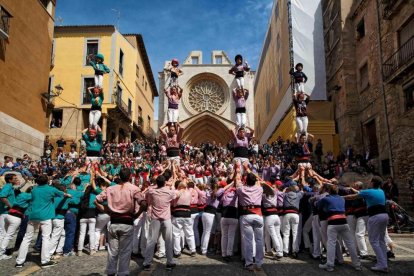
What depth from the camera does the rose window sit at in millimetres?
39312

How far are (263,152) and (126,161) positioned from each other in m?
7.76

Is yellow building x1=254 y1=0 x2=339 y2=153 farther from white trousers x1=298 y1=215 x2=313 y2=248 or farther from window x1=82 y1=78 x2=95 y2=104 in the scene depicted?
window x1=82 y1=78 x2=95 y2=104

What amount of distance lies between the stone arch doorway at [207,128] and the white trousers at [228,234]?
2774cm

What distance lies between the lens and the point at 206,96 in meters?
39.9

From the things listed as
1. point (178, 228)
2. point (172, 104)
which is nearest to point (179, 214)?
point (178, 228)

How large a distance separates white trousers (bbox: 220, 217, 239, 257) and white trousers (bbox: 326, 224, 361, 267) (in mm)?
2020

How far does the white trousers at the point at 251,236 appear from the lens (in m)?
6.67

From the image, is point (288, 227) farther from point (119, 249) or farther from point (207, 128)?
point (207, 128)

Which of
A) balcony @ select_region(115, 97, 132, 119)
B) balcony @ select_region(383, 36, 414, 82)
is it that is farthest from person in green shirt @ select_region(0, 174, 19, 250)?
balcony @ select_region(115, 97, 132, 119)

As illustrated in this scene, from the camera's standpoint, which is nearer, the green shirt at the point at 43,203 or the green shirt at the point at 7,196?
the green shirt at the point at 43,203

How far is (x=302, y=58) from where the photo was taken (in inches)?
902

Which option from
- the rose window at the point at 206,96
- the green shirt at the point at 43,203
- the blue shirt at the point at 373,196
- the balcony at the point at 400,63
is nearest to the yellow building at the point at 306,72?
the balcony at the point at 400,63

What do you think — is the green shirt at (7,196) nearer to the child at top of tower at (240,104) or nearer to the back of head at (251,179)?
the back of head at (251,179)

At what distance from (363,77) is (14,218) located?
19163 millimetres
